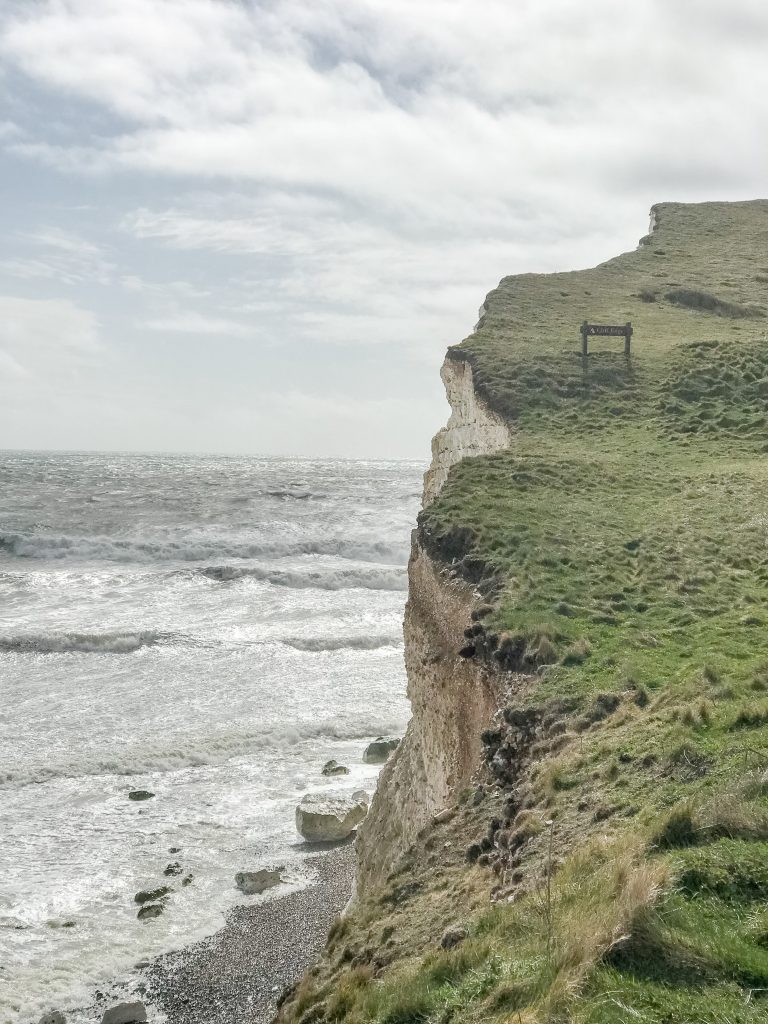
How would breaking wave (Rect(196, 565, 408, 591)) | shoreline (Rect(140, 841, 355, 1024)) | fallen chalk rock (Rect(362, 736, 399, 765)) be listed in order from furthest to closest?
breaking wave (Rect(196, 565, 408, 591)), fallen chalk rock (Rect(362, 736, 399, 765)), shoreline (Rect(140, 841, 355, 1024))

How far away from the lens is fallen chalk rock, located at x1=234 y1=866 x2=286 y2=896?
16.5 metres

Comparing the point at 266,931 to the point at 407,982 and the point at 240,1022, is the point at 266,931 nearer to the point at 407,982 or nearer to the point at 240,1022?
the point at 240,1022

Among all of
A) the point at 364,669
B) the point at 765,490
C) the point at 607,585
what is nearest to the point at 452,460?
the point at 364,669

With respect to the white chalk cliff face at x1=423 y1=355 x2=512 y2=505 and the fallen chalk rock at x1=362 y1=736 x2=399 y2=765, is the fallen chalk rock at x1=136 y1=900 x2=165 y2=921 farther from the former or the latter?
the white chalk cliff face at x1=423 y1=355 x2=512 y2=505

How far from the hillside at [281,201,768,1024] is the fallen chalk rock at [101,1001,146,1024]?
352 centimetres

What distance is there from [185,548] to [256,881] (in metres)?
41.7

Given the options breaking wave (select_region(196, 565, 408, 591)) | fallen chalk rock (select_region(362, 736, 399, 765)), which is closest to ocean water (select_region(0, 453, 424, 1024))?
breaking wave (select_region(196, 565, 408, 591))

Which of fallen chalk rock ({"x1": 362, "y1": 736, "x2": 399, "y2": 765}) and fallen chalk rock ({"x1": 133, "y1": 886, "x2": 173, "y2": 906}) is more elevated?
fallen chalk rock ({"x1": 362, "y1": 736, "x2": 399, "y2": 765})

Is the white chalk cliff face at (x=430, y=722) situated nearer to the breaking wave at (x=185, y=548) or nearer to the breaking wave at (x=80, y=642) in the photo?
the breaking wave at (x=80, y=642)

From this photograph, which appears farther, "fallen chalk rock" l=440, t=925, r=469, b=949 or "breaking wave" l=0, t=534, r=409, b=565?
"breaking wave" l=0, t=534, r=409, b=565

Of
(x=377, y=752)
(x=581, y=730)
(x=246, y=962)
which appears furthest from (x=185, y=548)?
(x=581, y=730)

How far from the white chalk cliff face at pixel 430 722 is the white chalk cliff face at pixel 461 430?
830cm

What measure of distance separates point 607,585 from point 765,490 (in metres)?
6.68

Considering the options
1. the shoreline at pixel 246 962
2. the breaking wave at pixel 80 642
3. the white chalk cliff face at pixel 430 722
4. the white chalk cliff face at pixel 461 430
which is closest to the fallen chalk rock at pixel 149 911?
the shoreline at pixel 246 962
